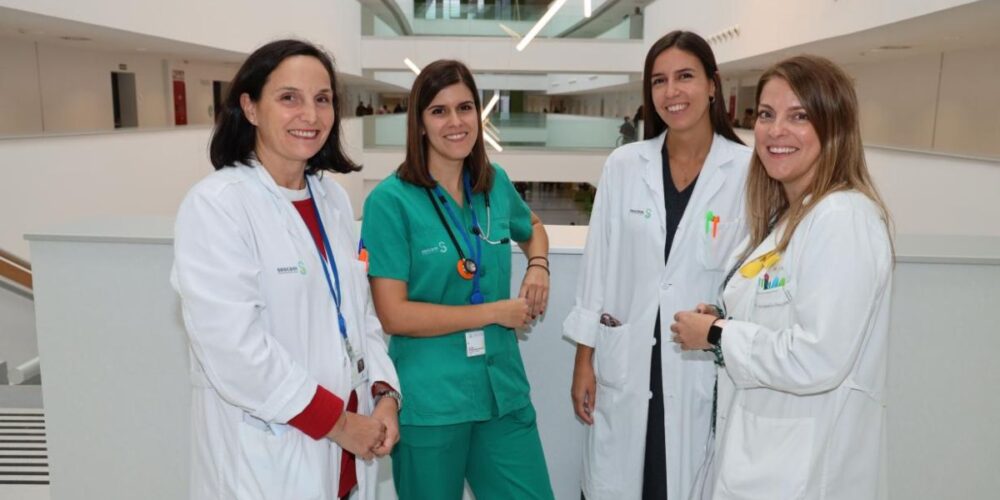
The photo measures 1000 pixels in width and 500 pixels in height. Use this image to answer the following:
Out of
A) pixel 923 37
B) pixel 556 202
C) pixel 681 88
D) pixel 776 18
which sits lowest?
pixel 556 202

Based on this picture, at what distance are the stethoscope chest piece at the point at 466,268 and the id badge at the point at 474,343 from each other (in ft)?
0.54

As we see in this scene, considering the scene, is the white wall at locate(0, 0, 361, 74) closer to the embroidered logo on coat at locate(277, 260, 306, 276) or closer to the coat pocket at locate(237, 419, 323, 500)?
the embroidered logo on coat at locate(277, 260, 306, 276)

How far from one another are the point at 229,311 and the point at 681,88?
1.38 meters

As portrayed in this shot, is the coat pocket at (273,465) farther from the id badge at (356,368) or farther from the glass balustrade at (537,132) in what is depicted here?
the glass balustrade at (537,132)

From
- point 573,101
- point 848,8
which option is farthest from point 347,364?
point 573,101

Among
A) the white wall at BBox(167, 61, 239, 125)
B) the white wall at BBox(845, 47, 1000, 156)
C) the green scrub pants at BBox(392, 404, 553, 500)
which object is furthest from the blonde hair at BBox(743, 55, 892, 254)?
the white wall at BBox(167, 61, 239, 125)

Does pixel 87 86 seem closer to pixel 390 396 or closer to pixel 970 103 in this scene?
pixel 390 396

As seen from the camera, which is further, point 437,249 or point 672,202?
point 672,202

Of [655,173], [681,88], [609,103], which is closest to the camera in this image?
[681,88]

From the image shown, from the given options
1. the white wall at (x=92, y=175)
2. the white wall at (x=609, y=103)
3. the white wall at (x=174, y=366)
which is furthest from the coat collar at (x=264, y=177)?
the white wall at (x=609, y=103)

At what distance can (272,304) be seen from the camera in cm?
150

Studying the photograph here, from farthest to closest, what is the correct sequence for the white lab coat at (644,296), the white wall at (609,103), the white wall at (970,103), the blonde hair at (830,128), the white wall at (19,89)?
the white wall at (609,103) < the white wall at (19,89) < the white wall at (970,103) < the white lab coat at (644,296) < the blonde hair at (830,128)

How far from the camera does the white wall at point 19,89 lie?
33.8ft

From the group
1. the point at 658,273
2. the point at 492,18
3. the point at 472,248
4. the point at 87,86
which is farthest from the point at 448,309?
the point at 492,18
